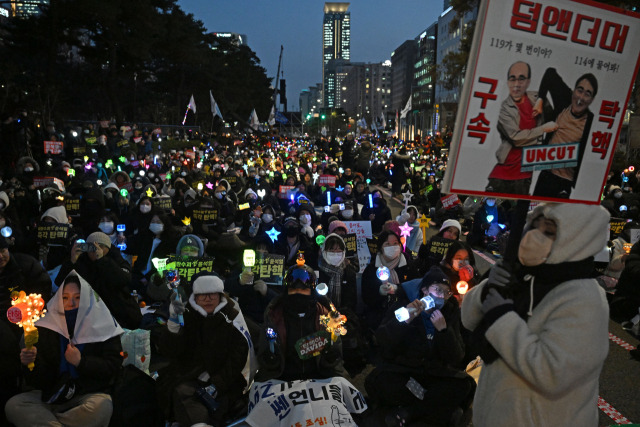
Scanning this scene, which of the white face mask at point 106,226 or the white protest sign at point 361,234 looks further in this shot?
the white face mask at point 106,226

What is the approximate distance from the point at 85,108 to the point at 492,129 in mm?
37426

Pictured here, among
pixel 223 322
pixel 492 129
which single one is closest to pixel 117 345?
pixel 223 322

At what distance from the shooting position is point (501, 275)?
2.46m

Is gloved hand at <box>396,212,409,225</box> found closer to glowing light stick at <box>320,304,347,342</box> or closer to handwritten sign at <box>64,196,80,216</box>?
glowing light stick at <box>320,304,347,342</box>

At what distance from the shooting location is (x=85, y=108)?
3531 cm

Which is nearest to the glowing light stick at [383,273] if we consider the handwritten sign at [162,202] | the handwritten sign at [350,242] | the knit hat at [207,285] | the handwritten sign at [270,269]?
→ the handwritten sign at [270,269]

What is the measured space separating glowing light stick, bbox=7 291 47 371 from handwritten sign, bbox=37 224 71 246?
15.9 ft

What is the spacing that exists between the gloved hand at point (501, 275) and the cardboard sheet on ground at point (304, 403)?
2432 millimetres

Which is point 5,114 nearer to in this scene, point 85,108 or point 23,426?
point 23,426

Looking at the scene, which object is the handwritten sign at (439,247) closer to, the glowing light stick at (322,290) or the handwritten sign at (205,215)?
the glowing light stick at (322,290)

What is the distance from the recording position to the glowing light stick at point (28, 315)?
4312 mm

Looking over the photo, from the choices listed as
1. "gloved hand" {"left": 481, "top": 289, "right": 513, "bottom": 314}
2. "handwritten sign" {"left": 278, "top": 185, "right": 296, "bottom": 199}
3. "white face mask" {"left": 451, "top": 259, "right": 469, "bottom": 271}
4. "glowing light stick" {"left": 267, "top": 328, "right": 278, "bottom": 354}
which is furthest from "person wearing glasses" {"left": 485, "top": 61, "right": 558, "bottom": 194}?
"handwritten sign" {"left": 278, "top": 185, "right": 296, "bottom": 199}

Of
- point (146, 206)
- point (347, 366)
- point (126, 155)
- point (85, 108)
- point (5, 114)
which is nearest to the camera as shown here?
point (347, 366)

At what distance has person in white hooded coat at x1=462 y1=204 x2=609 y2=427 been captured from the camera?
2443 millimetres
